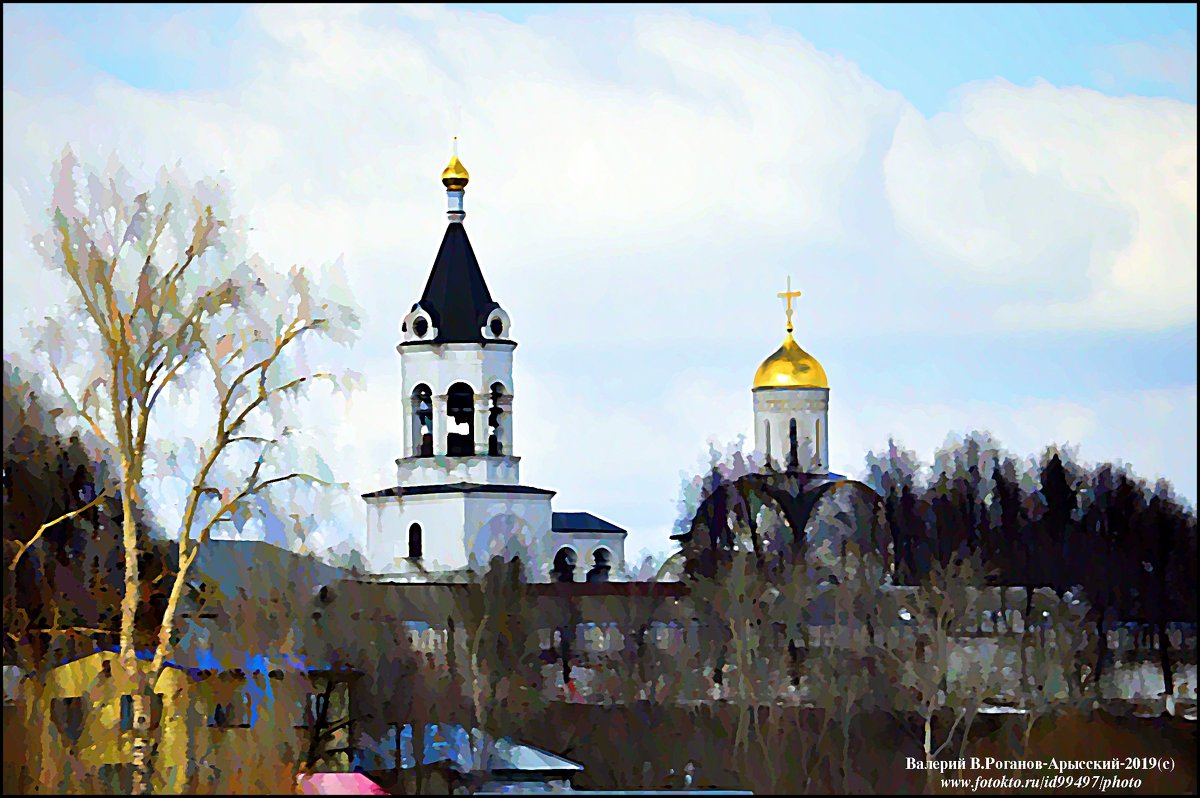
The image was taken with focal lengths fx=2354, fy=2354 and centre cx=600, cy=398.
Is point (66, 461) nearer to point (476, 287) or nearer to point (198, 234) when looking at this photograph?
point (198, 234)

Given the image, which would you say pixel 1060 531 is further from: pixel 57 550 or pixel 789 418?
pixel 57 550

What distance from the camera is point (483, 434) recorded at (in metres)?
38.3

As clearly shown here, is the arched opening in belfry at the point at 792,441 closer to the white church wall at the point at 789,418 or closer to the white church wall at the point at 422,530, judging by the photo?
the white church wall at the point at 789,418

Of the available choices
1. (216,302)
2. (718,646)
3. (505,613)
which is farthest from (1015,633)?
(216,302)

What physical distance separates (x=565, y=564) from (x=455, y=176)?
692 cm

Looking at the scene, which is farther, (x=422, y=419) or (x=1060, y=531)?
(x=422, y=419)

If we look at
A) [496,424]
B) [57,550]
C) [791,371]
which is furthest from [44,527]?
[791,371]

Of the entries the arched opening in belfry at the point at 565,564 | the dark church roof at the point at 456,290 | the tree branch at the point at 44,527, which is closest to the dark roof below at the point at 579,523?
the arched opening in belfry at the point at 565,564

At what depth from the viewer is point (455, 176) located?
127ft

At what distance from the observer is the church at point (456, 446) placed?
1503 inches

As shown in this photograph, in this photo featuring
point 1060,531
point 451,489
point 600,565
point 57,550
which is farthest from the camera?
point 600,565

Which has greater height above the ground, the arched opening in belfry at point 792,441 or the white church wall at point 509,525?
the arched opening in belfry at point 792,441

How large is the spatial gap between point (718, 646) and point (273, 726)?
1012cm

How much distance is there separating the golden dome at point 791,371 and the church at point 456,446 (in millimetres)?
6762
